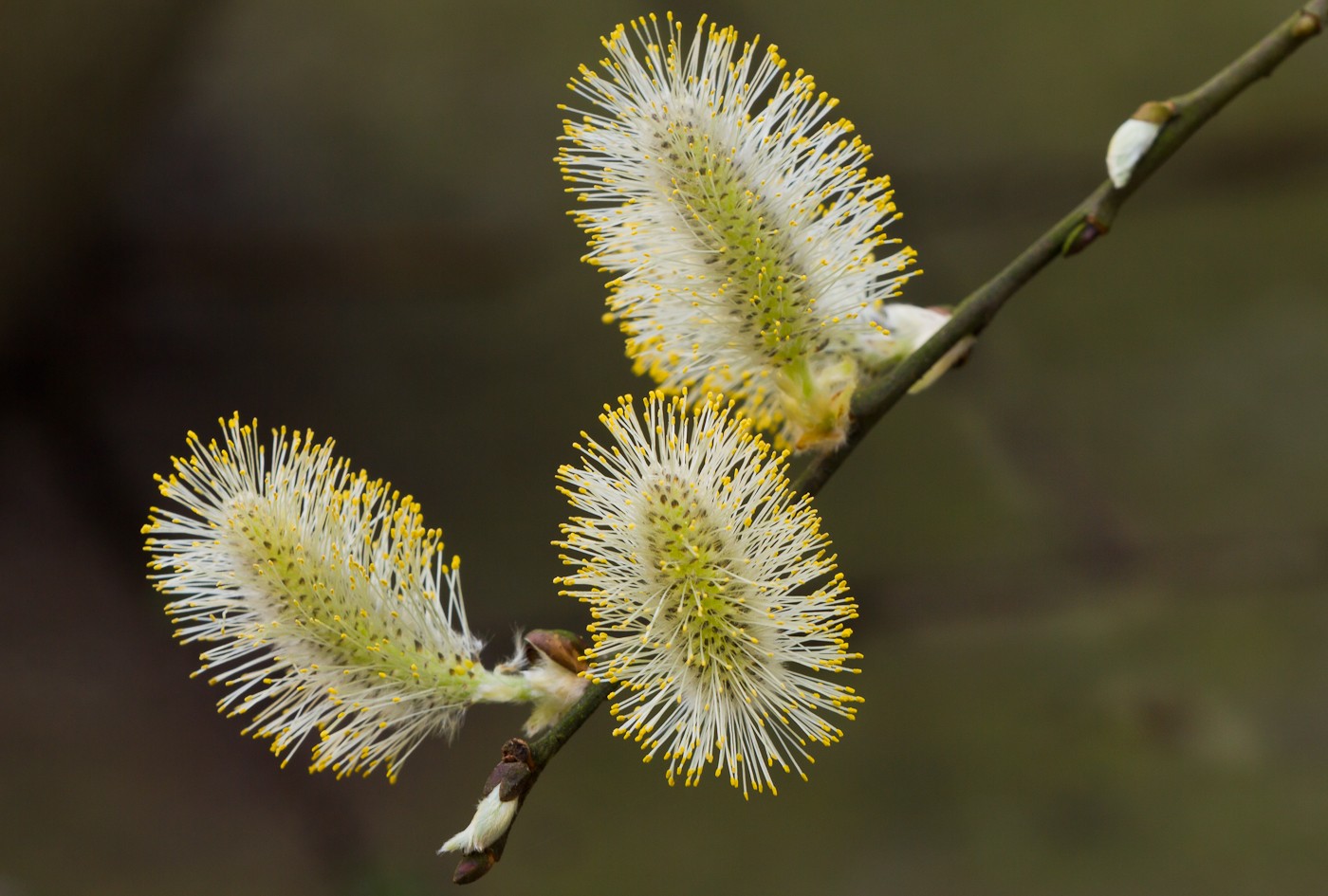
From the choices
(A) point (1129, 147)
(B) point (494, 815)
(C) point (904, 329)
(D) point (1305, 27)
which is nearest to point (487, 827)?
(B) point (494, 815)

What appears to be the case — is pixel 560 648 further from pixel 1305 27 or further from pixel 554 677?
pixel 1305 27

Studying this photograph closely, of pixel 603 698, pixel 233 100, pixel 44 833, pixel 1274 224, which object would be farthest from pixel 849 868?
pixel 233 100

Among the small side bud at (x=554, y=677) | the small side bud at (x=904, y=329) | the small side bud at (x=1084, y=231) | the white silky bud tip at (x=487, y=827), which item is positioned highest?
the small side bud at (x=904, y=329)

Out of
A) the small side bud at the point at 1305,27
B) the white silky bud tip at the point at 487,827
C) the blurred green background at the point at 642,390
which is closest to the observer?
the white silky bud tip at the point at 487,827

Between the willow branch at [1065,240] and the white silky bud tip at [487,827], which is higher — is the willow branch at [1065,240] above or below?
above

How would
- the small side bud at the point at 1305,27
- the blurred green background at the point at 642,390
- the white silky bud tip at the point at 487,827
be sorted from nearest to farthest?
the white silky bud tip at the point at 487,827, the small side bud at the point at 1305,27, the blurred green background at the point at 642,390

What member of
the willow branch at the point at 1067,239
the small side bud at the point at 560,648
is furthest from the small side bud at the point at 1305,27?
the small side bud at the point at 560,648

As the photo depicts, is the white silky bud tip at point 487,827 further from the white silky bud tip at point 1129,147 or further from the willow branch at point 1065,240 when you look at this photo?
the white silky bud tip at point 1129,147
